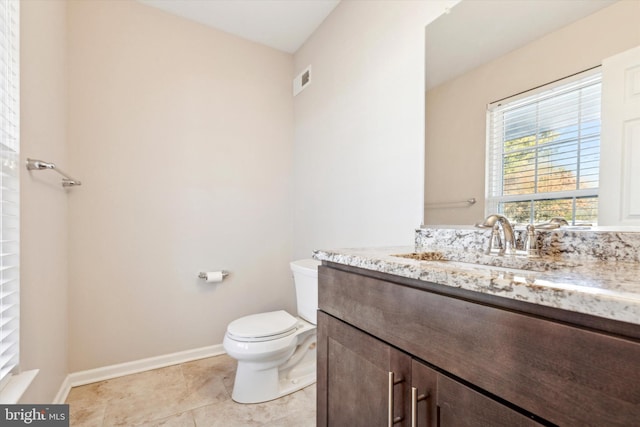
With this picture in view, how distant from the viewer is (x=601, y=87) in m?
0.81

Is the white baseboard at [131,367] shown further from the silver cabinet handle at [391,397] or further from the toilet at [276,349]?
the silver cabinet handle at [391,397]

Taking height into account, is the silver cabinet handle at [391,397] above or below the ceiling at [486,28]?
below

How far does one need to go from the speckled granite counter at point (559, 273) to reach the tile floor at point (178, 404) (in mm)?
1086

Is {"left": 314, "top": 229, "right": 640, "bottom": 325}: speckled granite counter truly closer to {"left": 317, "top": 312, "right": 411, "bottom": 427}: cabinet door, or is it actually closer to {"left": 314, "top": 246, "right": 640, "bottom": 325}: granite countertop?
{"left": 314, "top": 246, "right": 640, "bottom": 325}: granite countertop

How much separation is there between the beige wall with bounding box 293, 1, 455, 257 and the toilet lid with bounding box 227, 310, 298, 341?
23.2 inches

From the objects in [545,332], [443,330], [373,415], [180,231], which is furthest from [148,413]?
[545,332]

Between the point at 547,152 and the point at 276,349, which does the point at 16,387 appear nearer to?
the point at 276,349

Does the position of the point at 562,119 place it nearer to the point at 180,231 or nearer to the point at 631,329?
the point at 631,329

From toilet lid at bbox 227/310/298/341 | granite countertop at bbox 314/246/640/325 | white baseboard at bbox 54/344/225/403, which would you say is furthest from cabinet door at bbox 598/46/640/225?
white baseboard at bbox 54/344/225/403

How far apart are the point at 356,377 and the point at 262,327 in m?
0.98

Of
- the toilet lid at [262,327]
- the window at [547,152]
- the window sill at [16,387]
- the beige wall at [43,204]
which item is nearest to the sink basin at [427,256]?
the window at [547,152]

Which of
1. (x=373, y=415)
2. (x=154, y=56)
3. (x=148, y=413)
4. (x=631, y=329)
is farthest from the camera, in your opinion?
(x=154, y=56)

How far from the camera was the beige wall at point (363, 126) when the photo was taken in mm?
1377

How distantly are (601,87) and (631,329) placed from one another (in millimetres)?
765
